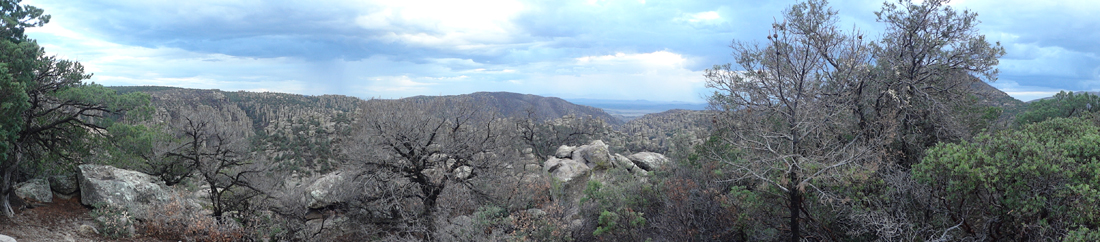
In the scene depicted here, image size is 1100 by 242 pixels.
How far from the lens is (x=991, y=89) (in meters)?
16.2

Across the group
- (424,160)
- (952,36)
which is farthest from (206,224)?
(952,36)

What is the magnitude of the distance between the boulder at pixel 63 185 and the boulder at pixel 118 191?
0.52 metres

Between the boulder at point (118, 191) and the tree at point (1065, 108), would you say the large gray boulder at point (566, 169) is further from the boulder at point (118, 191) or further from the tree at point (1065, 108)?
the tree at point (1065, 108)

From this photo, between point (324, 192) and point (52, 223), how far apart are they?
7.53 meters

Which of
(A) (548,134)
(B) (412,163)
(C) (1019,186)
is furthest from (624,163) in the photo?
(A) (548,134)

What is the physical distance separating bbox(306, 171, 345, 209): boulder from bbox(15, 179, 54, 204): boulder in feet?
23.0

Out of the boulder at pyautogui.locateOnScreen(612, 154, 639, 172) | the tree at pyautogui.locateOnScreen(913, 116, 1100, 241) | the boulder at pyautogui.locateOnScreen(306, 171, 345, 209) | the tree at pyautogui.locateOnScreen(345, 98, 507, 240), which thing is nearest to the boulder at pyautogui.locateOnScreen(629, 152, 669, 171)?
the boulder at pyautogui.locateOnScreen(612, 154, 639, 172)

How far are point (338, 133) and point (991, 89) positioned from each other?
4553cm

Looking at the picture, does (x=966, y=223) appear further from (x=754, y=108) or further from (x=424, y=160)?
(x=424, y=160)

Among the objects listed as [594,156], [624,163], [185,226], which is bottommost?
[185,226]

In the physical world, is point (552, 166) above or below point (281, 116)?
above

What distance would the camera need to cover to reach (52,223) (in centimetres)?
1216

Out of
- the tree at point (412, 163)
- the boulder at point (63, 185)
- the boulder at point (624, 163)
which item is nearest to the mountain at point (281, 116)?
the tree at point (412, 163)

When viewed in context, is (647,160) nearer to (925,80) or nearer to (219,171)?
(925,80)
